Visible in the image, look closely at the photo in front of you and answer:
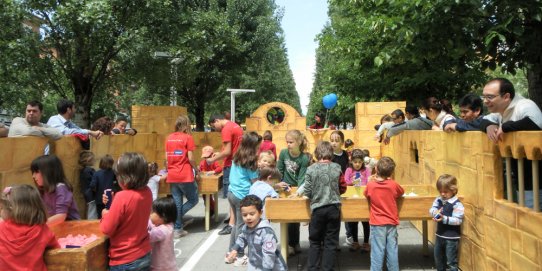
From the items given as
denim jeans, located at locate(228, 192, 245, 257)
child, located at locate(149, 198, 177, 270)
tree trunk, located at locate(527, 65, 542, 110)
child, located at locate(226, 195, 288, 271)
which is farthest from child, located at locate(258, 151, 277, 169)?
tree trunk, located at locate(527, 65, 542, 110)

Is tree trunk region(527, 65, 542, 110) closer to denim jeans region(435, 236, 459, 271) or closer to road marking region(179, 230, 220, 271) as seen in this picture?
denim jeans region(435, 236, 459, 271)

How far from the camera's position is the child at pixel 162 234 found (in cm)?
433

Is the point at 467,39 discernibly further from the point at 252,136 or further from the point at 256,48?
the point at 256,48

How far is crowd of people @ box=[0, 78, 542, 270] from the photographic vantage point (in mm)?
3775

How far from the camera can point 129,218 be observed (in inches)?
151

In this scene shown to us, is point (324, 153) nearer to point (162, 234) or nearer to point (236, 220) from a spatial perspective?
point (236, 220)

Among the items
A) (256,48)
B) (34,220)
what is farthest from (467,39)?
(256,48)

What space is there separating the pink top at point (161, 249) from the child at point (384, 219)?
2.37 m

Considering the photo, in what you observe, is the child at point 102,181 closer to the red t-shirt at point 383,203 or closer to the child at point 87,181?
the child at point 87,181

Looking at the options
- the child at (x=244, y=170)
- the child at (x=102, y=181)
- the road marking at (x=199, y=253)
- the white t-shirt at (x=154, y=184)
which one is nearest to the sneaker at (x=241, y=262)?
the child at (x=244, y=170)

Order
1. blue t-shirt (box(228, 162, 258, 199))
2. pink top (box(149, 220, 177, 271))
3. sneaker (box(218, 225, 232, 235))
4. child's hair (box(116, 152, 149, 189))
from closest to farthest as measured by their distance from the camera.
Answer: child's hair (box(116, 152, 149, 189)) → pink top (box(149, 220, 177, 271)) → blue t-shirt (box(228, 162, 258, 199)) → sneaker (box(218, 225, 232, 235))

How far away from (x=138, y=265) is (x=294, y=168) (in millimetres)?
3425

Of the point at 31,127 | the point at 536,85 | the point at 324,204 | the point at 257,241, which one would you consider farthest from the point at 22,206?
the point at 536,85

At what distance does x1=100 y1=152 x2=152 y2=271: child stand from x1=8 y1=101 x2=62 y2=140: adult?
2423 millimetres
